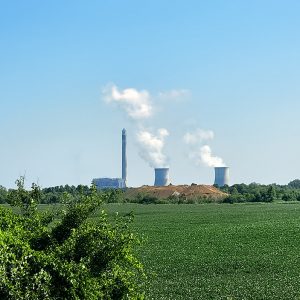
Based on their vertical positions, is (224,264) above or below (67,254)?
below

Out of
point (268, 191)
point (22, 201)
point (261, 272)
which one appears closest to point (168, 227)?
point (261, 272)

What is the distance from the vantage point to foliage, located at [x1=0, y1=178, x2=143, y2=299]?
12609 millimetres

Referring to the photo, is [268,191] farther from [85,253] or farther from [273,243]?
[85,253]

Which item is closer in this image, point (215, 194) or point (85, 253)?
point (85, 253)

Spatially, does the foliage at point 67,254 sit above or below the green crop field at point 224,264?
above

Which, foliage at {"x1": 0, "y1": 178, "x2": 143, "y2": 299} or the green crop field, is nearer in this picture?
foliage at {"x1": 0, "y1": 178, "x2": 143, "y2": 299}

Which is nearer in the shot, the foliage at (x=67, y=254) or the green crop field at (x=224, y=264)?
the foliage at (x=67, y=254)

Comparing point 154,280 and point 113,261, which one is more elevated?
point 113,261

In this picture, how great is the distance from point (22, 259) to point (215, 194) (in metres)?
175

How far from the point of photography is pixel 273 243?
51438 millimetres

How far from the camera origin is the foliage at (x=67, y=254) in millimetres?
12609

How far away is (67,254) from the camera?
13.9 metres

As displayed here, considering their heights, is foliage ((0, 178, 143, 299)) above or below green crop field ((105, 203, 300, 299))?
above

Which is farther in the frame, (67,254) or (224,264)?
(224,264)
